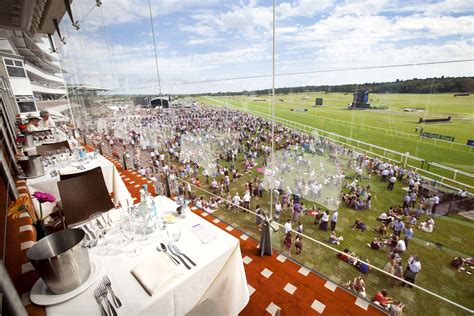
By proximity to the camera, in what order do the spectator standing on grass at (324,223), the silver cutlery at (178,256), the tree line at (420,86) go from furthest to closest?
the tree line at (420,86), the spectator standing on grass at (324,223), the silver cutlery at (178,256)

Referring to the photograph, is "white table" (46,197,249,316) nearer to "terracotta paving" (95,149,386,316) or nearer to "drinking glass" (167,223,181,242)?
"drinking glass" (167,223,181,242)

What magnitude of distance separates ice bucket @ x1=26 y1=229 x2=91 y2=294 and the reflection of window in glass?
17.0 metres

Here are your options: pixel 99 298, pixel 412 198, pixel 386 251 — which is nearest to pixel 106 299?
pixel 99 298

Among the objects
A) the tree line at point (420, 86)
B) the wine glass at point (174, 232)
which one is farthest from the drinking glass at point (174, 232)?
the tree line at point (420, 86)

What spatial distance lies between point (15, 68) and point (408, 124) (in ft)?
94.2

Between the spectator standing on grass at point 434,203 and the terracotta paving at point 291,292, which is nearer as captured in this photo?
the terracotta paving at point 291,292

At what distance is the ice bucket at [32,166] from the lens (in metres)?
2.66

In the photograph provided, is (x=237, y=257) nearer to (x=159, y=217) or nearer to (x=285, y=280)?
(x=159, y=217)

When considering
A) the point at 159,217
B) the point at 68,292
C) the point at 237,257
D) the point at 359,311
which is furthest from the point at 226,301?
the point at 359,311

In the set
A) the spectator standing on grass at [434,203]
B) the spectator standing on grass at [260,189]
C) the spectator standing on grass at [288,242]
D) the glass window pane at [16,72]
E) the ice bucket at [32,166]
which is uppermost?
the glass window pane at [16,72]

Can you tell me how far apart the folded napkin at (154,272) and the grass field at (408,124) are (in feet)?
34.7

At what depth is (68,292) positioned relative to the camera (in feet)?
3.34

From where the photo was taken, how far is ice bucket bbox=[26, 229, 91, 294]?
0.92 m

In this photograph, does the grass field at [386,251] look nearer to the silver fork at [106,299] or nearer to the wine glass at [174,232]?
the wine glass at [174,232]
